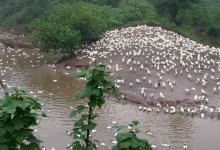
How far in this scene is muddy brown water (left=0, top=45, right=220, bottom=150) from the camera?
42.8 ft

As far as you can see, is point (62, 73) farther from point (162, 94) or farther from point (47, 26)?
point (162, 94)

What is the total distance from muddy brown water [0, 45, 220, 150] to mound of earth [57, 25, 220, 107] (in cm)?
158

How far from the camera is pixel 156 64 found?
71.9 feet

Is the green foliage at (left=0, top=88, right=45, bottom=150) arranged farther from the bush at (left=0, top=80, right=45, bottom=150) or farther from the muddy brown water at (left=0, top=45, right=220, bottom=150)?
the muddy brown water at (left=0, top=45, right=220, bottom=150)

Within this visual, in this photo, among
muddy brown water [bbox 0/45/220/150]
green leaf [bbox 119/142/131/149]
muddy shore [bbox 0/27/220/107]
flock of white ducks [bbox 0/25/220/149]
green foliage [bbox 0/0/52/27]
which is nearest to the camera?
green leaf [bbox 119/142/131/149]

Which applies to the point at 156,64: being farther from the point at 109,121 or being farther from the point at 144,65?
the point at 109,121

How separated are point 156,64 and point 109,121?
807 centimetres

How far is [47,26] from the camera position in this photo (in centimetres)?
2427

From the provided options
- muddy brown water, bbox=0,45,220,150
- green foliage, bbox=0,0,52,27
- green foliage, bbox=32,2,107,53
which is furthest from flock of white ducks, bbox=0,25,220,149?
green foliage, bbox=0,0,52,27

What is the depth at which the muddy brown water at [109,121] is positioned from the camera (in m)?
13.0

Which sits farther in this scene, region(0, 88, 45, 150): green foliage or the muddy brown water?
the muddy brown water

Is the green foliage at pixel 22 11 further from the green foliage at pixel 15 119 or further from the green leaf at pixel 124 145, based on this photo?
the green leaf at pixel 124 145

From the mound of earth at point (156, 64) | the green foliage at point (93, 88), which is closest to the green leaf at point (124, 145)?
the green foliage at point (93, 88)

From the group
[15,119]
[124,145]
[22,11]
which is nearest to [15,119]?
[15,119]
